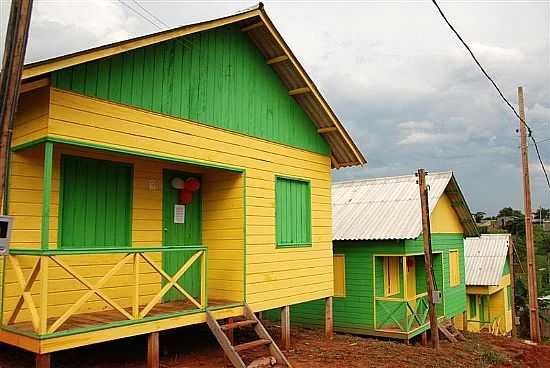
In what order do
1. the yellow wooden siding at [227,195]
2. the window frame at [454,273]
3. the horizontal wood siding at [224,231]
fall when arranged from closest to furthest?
the yellow wooden siding at [227,195], the horizontal wood siding at [224,231], the window frame at [454,273]

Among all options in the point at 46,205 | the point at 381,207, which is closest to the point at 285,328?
the point at 46,205

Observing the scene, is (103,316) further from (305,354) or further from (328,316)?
(328,316)

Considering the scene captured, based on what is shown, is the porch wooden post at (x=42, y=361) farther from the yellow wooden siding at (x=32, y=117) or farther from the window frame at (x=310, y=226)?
the window frame at (x=310, y=226)

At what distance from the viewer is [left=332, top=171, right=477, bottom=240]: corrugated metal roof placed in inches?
533

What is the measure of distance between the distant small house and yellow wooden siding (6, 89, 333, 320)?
1524 centimetres

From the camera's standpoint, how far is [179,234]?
29.5ft

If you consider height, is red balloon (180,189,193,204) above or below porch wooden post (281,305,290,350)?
above

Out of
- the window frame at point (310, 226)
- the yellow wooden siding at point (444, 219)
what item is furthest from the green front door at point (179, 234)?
the yellow wooden siding at point (444, 219)

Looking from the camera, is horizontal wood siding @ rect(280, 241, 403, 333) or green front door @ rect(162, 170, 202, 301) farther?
horizontal wood siding @ rect(280, 241, 403, 333)

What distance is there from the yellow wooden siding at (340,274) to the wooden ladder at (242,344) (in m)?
6.00

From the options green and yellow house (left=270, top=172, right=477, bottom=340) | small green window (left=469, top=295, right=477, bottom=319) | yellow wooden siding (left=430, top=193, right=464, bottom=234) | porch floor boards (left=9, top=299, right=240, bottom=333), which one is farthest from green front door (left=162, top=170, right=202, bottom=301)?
small green window (left=469, top=295, right=477, bottom=319)

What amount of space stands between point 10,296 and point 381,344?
7988 mm

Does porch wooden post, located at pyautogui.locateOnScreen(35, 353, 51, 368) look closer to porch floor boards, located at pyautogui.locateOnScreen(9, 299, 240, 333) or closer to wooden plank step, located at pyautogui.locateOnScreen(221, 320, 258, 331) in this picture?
porch floor boards, located at pyautogui.locateOnScreen(9, 299, 240, 333)

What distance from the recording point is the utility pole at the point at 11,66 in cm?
399
